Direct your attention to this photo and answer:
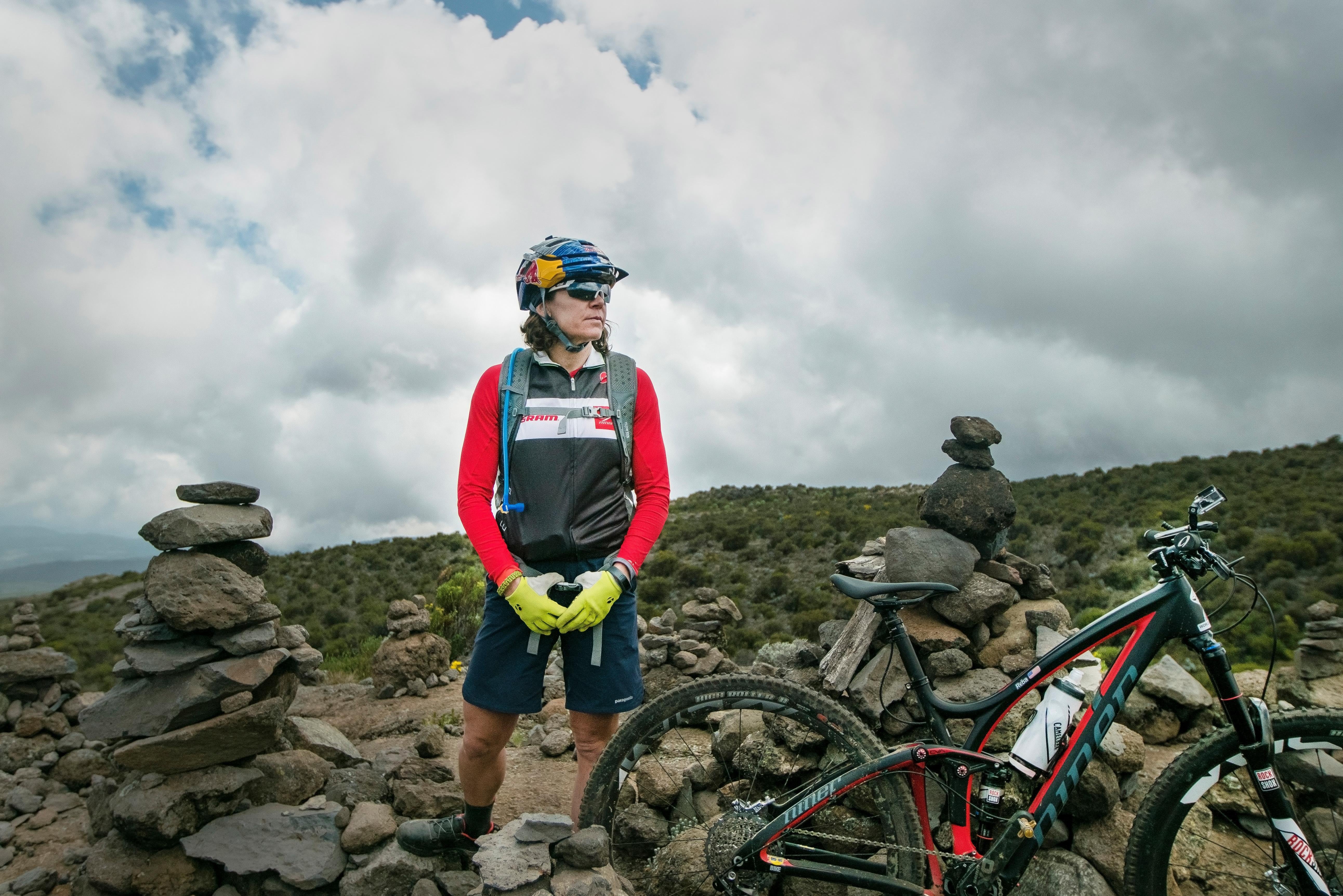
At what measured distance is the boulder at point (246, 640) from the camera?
4.77 metres

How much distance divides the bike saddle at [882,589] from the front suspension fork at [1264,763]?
0.98 m

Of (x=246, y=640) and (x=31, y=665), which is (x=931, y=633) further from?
(x=31, y=665)

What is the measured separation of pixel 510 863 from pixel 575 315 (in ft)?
8.12

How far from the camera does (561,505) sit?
10.2 ft

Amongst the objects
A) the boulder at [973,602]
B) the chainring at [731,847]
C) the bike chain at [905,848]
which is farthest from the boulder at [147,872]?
the boulder at [973,602]

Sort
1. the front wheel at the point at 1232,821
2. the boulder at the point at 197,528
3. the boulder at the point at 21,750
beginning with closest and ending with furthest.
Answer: the front wheel at the point at 1232,821, the boulder at the point at 197,528, the boulder at the point at 21,750

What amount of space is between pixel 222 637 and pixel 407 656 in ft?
10.4

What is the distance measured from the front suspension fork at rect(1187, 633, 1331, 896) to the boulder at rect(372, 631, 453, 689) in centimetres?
732

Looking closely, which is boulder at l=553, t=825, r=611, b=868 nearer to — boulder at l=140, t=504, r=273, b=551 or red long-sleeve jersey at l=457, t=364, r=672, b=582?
red long-sleeve jersey at l=457, t=364, r=672, b=582

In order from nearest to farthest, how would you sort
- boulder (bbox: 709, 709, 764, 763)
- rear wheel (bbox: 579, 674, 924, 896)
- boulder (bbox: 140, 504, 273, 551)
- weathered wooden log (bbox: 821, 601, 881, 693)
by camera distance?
rear wheel (bbox: 579, 674, 924, 896) → weathered wooden log (bbox: 821, 601, 881, 693) → boulder (bbox: 709, 709, 764, 763) → boulder (bbox: 140, 504, 273, 551)

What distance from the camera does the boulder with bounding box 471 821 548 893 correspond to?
2961mm

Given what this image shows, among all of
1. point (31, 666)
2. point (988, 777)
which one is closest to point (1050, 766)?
point (988, 777)

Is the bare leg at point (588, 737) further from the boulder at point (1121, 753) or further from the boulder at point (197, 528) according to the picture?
the boulder at point (197, 528)


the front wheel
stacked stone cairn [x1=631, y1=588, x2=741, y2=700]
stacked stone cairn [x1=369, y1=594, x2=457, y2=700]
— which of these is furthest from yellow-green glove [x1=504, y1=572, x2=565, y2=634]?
stacked stone cairn [x1=369, y1=594, x2=457, y2=700]
